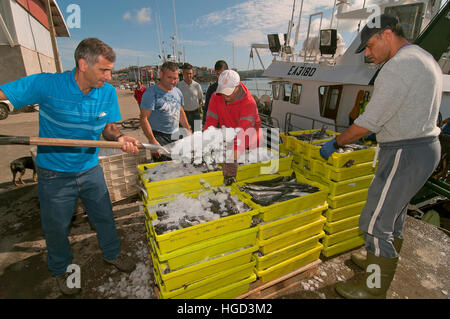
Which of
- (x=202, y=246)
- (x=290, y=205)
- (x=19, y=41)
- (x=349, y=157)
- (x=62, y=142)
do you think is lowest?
(x=202, y=246)

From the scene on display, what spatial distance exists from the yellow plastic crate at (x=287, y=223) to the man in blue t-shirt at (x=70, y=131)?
173 centimetres

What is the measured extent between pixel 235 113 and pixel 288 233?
1664mm

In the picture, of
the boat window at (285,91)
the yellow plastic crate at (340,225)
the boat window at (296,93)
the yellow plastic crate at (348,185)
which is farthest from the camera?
the boat window at (285,91)

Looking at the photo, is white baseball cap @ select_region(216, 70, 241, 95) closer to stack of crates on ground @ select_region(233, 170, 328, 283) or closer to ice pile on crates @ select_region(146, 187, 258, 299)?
stack of crates on ground @ select_region(233, 170, 328, 283)

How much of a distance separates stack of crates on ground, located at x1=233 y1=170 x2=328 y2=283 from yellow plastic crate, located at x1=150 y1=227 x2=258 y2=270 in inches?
7.1

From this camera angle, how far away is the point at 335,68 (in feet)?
22.9

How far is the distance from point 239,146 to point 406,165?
1754 millimetres

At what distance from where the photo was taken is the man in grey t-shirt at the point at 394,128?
2.02 metres

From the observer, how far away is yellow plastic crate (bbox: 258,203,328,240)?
2368 millimetres


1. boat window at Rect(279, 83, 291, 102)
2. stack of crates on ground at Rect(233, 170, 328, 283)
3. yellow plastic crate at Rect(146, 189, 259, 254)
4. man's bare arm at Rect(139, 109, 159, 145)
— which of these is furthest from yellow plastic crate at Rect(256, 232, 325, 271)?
boat window at Rect(279, 83, 291, 102)

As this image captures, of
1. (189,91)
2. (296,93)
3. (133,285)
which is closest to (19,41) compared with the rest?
(189,91)

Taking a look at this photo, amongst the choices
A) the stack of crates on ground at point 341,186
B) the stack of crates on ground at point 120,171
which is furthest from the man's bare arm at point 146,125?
the stack of crates on ground at point 341,186

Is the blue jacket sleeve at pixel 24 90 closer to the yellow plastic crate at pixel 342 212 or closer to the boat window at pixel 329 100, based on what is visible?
the yellow plastic crate at pixel 342 212

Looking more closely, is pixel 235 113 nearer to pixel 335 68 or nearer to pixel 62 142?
pixel 62 142
